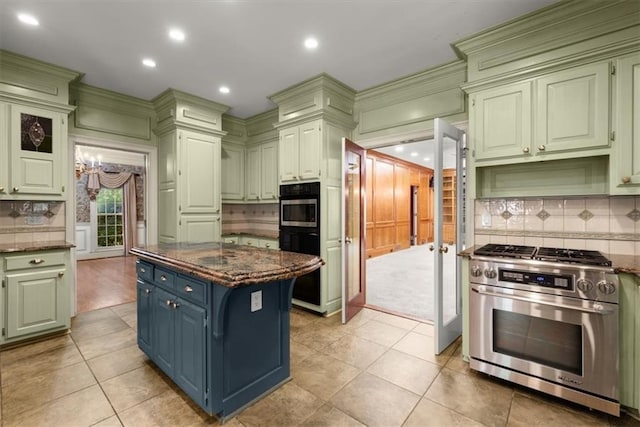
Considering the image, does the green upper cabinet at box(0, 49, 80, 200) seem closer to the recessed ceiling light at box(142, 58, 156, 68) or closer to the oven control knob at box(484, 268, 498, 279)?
the recessed ceiling light at box(142, 58, 156, 68)

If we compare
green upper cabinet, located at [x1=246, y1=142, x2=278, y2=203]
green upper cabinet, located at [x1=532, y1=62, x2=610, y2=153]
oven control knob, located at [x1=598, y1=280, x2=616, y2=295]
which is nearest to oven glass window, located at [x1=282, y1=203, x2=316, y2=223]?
green upper cabinet, located at [x1=246, y1=142, x2=278, y2=203]

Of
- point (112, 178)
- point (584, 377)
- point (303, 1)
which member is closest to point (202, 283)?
point (303, 1)

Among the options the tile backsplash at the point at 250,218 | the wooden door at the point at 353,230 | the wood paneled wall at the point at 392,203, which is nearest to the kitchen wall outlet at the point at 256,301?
the wooden door at the point at 353,230

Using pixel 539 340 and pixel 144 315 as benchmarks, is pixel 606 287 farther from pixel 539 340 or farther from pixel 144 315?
pixel 144 315

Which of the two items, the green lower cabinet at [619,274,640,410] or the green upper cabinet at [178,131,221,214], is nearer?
the green lower cabinet at [619,274,640,410]

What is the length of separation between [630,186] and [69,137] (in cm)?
541

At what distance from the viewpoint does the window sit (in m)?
8.02

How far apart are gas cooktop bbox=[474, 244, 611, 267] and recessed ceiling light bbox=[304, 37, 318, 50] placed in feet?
7.65

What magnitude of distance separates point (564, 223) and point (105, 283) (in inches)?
260

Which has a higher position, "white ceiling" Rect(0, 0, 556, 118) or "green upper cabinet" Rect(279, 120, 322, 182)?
"white ceiling" Rect(0, 0, 556, 118)

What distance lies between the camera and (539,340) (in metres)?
2.06

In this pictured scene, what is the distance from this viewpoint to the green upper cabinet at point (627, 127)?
200 centimetres

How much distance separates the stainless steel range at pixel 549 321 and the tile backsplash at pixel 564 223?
184 millimetres

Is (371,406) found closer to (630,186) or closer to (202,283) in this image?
(202,283)
